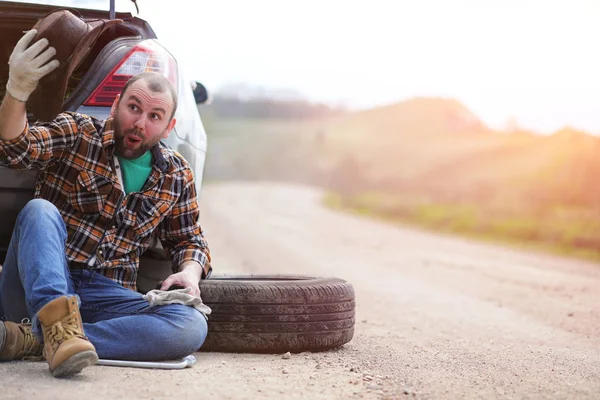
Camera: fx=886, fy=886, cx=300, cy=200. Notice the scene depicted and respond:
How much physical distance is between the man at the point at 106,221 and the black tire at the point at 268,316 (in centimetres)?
24

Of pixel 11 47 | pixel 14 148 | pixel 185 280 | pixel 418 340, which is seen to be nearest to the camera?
pixel 14 148

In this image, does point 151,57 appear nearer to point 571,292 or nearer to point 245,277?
point 245,277

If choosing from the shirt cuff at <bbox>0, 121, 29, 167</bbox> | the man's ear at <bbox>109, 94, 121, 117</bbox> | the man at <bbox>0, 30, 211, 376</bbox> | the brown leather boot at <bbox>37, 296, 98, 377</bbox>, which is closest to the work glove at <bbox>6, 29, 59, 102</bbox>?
the man at <bbox>0, 30, 211, 376</bbox>

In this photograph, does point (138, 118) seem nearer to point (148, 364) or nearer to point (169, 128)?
point (169, 128)

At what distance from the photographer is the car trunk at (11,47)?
425 centimetres

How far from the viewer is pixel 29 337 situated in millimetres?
3896

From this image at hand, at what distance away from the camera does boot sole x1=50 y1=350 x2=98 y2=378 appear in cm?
338

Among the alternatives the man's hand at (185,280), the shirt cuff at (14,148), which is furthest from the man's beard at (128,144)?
the man's hand at (185,280)

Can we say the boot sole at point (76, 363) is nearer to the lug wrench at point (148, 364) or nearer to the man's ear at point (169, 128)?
the lug wrench at point (148, 364)

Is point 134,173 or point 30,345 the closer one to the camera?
point 30,345

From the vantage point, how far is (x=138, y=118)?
4090 millimetres

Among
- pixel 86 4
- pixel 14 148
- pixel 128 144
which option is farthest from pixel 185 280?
pixel 86 4

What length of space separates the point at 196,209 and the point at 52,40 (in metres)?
1.07

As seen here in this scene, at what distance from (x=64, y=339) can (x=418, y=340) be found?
8.56 feet
